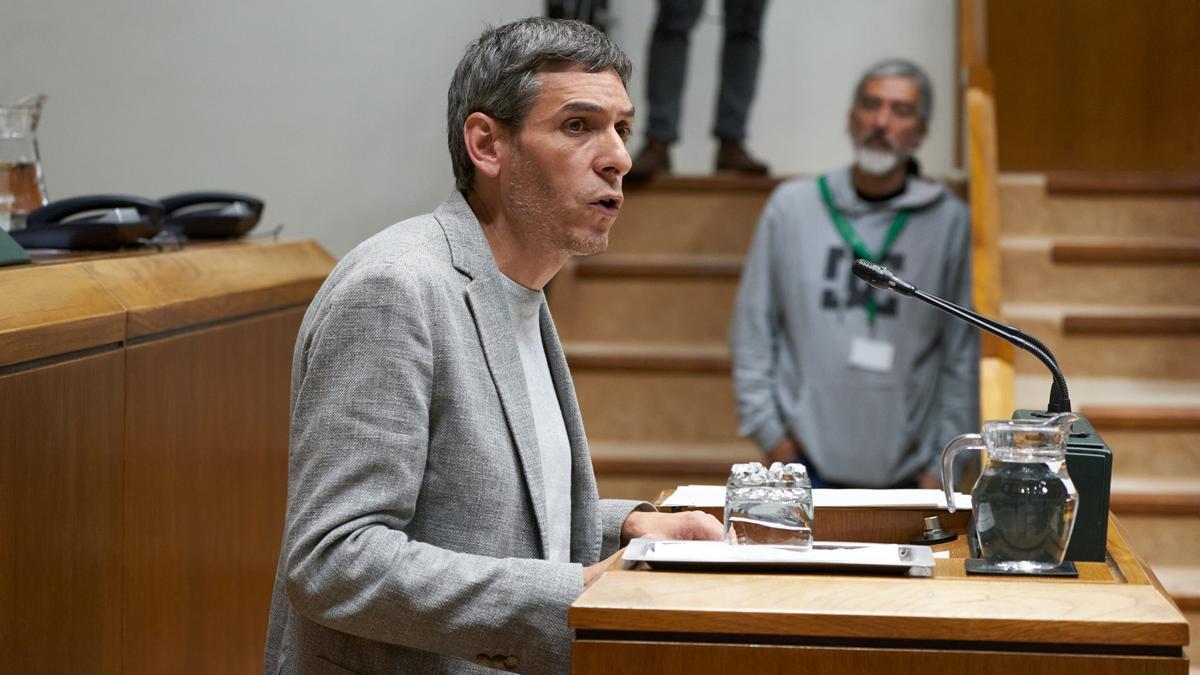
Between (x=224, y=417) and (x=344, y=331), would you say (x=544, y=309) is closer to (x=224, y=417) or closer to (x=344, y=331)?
(x=344, y=331)

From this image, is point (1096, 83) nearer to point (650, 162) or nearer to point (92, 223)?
point (650, 162)

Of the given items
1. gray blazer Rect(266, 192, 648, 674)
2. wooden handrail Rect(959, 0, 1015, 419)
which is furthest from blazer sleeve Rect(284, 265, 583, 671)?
wooden handrail Rect(959, 0, 1015, 419)

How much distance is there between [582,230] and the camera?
1.60 meters

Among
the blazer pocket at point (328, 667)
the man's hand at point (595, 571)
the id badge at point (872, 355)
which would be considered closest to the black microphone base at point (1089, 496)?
the man's hand at point (595, 571)

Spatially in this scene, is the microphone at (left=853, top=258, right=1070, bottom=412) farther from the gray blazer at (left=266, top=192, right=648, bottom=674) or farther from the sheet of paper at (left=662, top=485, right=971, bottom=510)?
the gray blazer at (left=266, top=192, right=648, bottom=674)

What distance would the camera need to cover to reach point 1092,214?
15.5ft

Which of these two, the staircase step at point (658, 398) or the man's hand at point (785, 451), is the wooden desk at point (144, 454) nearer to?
the man's hand at point (785, 451)

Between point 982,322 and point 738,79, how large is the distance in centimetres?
345

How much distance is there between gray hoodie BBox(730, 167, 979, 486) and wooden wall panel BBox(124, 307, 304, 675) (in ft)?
4.27

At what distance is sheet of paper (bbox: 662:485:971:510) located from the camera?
1.63 meters

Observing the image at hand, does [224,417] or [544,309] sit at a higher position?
[544,309]

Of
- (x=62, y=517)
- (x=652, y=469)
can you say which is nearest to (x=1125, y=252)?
(x=652, y=469)

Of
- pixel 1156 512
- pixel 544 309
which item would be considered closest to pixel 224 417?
pixel 544 309

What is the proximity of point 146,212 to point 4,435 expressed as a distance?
816 millimetres
